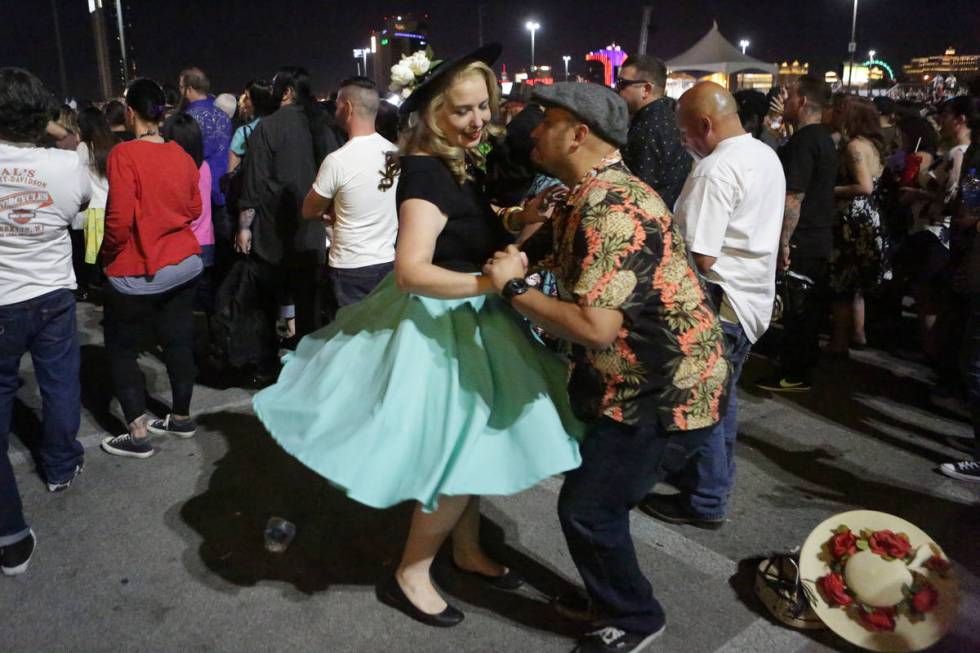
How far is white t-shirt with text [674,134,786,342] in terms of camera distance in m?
3.44

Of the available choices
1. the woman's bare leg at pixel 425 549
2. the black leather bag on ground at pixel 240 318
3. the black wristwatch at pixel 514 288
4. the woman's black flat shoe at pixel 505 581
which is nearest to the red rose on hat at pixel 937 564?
the woman's black flat shoe at pixel 505 581

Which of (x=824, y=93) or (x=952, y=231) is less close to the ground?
(x=824, y=93)

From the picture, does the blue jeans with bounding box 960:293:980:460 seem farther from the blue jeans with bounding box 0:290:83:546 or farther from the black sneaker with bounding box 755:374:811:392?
the blue jeans with bounding box 0:290:83:546

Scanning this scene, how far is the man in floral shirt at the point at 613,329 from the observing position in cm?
228

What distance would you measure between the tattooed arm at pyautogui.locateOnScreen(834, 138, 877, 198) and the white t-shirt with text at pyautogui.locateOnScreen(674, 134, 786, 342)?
2.82 metres

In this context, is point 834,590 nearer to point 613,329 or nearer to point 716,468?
point 716,468

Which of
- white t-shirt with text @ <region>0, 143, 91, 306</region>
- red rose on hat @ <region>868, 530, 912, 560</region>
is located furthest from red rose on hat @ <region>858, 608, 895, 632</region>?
white t-shirt with text @ <region>0, 143, 91, 306</region>

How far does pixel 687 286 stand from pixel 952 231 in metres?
4.10

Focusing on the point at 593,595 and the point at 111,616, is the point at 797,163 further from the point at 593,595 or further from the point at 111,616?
the point at 111,616

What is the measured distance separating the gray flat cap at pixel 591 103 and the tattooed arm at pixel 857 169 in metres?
4.42

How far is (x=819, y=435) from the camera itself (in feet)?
16.5

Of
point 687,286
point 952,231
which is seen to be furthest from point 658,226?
point 952,231

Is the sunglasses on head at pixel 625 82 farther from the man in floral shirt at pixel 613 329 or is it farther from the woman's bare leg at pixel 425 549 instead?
the woman's bare leg at pixel 425 549

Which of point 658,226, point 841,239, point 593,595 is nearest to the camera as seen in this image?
point 658,226
